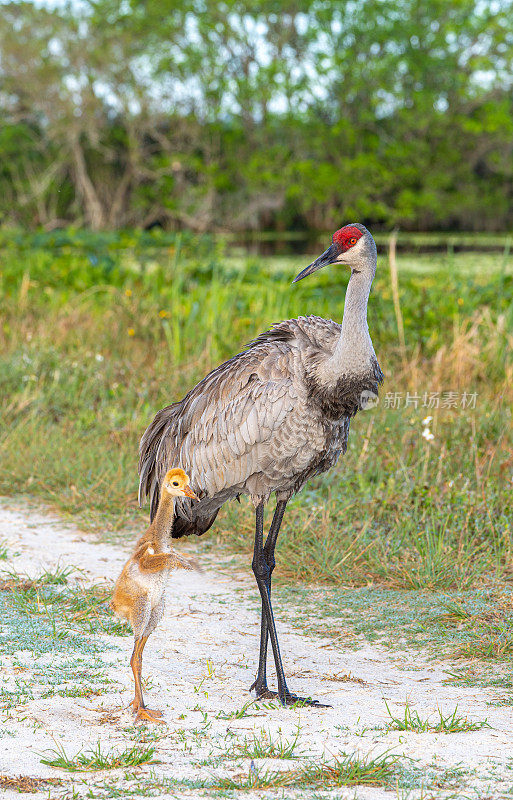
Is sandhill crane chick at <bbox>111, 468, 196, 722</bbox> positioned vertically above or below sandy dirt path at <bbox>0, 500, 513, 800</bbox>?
above

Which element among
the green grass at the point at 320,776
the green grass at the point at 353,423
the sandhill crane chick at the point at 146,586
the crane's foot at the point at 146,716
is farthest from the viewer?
the green grass at the point at 353,423

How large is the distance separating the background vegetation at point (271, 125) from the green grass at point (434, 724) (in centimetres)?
2050

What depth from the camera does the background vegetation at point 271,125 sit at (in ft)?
74.6

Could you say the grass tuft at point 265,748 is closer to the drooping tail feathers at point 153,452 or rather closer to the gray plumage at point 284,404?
the gray plumage at point 284,404

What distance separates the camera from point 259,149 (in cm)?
2614

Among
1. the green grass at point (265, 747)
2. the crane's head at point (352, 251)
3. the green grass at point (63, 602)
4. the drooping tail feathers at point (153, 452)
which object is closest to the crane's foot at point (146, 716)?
the green grass at point (265, 747)

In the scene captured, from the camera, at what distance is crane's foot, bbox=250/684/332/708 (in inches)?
138

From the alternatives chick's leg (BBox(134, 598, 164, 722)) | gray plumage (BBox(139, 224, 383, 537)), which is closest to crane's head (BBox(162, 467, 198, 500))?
chick's leg (BBox(134, 598, 164, 722))

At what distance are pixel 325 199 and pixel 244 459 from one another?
72.5 ft

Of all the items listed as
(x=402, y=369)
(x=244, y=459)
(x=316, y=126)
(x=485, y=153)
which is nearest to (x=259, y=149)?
(x=316, y=126)

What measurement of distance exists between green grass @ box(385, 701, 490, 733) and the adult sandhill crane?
520 mm

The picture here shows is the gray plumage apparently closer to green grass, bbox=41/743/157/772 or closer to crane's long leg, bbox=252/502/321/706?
crane's long leg, bbox=252/502/321/706

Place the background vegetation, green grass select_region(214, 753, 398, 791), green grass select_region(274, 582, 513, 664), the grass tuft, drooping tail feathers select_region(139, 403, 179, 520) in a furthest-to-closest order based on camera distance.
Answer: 1. the background vegetation
2. drooping tail feathers select_region(139, 403, 179, 520)
3. green grass select_region(274, 582, 513, 664)
4. the grass tuft
5. green grass select_region(214, 753, 398, 791)

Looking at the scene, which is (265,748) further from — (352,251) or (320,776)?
(352,251)
